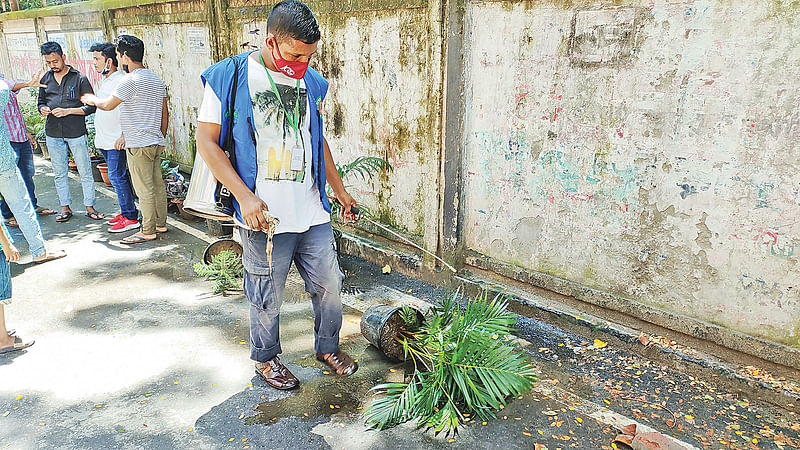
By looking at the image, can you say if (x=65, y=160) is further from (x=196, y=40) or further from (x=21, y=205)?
(x=196, y=40)

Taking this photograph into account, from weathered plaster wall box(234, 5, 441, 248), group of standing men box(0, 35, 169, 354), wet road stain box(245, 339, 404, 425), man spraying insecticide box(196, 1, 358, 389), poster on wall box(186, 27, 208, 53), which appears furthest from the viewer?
poster on wall box(186, 27, 208, 53)

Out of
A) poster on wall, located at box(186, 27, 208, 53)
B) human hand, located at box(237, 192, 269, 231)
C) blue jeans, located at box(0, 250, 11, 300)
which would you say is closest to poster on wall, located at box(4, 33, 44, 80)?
poster on wall, located at box(186, 27, 208, 53)

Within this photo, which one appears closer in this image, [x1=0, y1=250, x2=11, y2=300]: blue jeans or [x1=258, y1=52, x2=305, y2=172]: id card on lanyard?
[x1=258, y1=52, x2=305, y2=172]: id card on lanyard

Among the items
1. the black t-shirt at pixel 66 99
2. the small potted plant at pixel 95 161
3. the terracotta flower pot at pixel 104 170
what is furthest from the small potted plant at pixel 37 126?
the black t-shirt at pixel 66 99

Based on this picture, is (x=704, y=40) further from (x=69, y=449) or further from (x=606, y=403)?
(x=69, y=449)

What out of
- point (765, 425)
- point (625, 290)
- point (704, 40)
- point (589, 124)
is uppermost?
point (704, 40)

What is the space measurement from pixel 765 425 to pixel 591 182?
68.9 inches

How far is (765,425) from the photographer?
3098mm

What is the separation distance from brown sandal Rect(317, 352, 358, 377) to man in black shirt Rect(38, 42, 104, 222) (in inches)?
192

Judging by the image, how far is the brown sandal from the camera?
11.8ft

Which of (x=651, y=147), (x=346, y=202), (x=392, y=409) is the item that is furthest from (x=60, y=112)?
(x=651, y=147)

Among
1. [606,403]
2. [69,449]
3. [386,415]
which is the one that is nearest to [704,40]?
[606,403]

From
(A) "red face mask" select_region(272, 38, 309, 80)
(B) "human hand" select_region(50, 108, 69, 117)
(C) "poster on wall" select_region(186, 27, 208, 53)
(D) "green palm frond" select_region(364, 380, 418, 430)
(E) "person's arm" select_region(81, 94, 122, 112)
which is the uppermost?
(C) "poster on wall" select_region(186, 27, 208, 53)

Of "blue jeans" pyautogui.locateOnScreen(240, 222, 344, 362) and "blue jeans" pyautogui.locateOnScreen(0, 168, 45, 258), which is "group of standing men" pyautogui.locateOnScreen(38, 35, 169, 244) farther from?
"blue jeans" pyautogui.locateOnScreen(240, 222, 344, 362)
